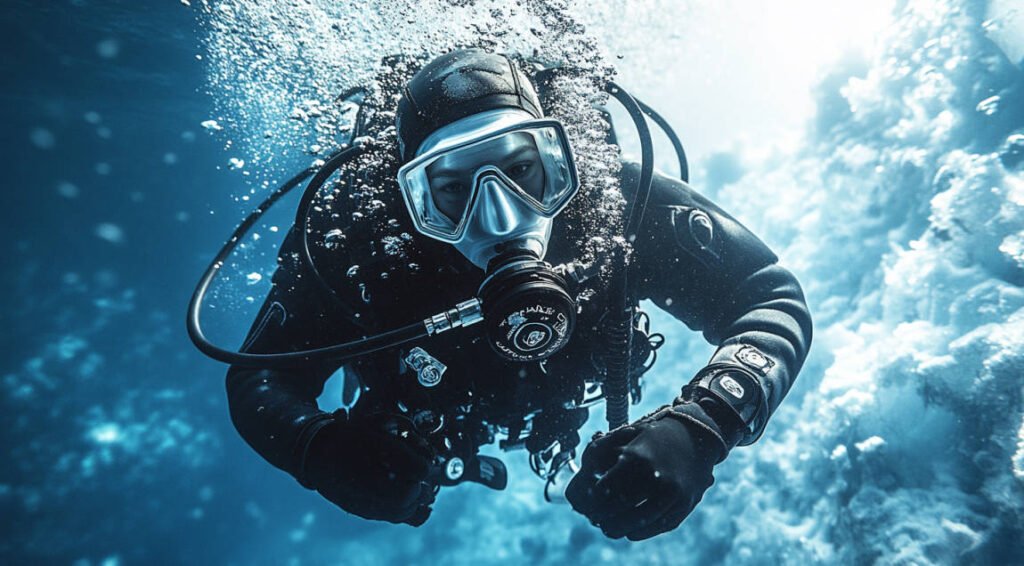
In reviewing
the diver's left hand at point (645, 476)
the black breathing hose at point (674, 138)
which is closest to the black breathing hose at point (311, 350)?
the diver's left hand at point (645, 476)

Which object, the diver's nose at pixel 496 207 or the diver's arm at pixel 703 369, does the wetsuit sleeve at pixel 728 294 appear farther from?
the diver's nose at pixel 496 207

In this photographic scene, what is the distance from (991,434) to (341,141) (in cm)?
1071

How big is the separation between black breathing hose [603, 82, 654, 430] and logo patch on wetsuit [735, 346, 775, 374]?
1.89 ft

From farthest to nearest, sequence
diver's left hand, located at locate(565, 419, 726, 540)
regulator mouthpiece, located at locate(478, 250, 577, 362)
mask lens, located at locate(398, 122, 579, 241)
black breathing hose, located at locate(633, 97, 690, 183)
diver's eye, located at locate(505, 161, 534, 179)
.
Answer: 1. black breathing hose, located at locate(633, 97, 690, 183)
2. diver's eye, located at locate(505, 161, 534, 179)
3. mask lens, located at locate(398, 122, 579, 241)
4. regulator mouthpiece, located at locate(478, 250, 577, 362)
5. diver's left hand, located at locate(565, 419, 726, 540)

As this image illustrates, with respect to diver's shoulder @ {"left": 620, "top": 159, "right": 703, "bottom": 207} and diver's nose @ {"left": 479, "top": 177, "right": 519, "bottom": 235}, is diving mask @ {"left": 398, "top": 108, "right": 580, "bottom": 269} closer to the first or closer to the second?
diver's nose @ {"left": 479, "top": 177, "right": 519, "bottom": 235}

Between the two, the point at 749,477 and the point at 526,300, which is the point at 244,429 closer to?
the point at 526,300

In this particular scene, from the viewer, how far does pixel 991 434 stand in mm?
5703

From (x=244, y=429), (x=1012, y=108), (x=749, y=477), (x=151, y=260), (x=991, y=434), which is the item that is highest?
(x=1012, y=108)

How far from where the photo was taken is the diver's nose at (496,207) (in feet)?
7.24

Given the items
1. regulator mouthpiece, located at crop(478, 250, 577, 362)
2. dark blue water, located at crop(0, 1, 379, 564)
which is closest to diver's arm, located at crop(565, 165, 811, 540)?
regulator mouthpiece, located at crop(478, 250, 577, 362)

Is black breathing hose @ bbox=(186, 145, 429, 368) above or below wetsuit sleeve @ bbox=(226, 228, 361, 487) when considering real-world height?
above

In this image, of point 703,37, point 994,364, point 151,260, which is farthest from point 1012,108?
point 151,260

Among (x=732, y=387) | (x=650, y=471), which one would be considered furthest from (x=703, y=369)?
(x=650, y=471)

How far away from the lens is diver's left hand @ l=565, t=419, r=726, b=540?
1612 millimetres
